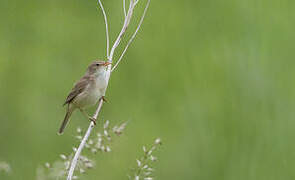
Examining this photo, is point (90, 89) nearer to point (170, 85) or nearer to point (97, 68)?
point (97, 68)

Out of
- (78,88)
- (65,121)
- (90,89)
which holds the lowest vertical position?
(65,121)

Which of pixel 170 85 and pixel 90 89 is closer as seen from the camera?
pixel 90 89

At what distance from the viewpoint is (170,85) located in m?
5.05

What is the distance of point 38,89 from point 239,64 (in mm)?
2093

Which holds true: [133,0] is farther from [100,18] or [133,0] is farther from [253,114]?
[100,18]

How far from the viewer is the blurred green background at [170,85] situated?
4266mm

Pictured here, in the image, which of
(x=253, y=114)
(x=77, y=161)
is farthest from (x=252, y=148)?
(x=77, y=161)

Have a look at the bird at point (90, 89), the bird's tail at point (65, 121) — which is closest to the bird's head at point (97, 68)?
the bird at point (90, 89)

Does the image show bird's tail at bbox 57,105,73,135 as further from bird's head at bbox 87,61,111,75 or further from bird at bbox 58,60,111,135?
bird's head at bbox 87,61,111,75

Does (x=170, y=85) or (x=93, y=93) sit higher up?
(x=170, y=85)

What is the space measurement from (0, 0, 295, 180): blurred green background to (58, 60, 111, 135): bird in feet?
1.25

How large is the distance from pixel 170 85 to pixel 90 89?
0.85m

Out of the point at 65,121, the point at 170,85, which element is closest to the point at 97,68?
the point at 65,121

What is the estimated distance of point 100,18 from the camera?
18.7 feet
